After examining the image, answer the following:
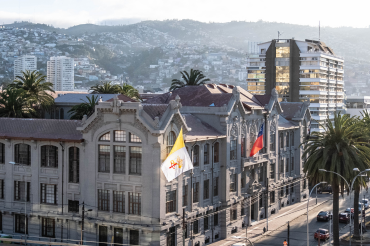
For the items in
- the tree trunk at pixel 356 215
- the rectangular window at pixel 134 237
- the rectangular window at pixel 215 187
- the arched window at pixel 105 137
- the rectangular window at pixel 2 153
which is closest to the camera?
the rectangular window at pixel 134 237

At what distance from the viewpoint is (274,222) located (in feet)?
265

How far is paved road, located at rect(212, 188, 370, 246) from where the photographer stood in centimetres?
6919

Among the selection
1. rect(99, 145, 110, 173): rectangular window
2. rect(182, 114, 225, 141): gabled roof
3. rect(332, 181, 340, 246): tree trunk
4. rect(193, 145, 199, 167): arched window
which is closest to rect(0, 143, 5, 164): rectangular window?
rect(99, 145, 110, 173): rectangular window

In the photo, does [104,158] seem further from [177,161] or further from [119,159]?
[177,161]

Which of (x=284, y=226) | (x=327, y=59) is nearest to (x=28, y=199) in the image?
(x=284, y=226)

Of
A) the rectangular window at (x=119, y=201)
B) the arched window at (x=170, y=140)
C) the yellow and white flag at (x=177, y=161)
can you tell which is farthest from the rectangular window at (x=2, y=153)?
the yellow and white flag at (x=177, y=161)

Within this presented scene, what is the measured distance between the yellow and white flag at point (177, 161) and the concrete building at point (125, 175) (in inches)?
36.8

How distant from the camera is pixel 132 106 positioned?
186 ft

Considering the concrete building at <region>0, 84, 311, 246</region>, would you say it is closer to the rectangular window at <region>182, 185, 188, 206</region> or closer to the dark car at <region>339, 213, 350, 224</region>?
the rectangular window at <region>182, 185, 188, 206</region>

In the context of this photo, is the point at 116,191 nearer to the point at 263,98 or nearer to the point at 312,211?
the point at 263,98

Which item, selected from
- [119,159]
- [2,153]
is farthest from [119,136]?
[2,153]

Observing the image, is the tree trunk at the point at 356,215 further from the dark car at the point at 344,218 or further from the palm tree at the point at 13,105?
the palm tree at the point at 13,105

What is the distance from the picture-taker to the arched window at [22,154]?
2451 inches

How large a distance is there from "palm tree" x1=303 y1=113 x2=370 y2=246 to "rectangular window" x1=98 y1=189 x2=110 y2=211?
79.4ft
